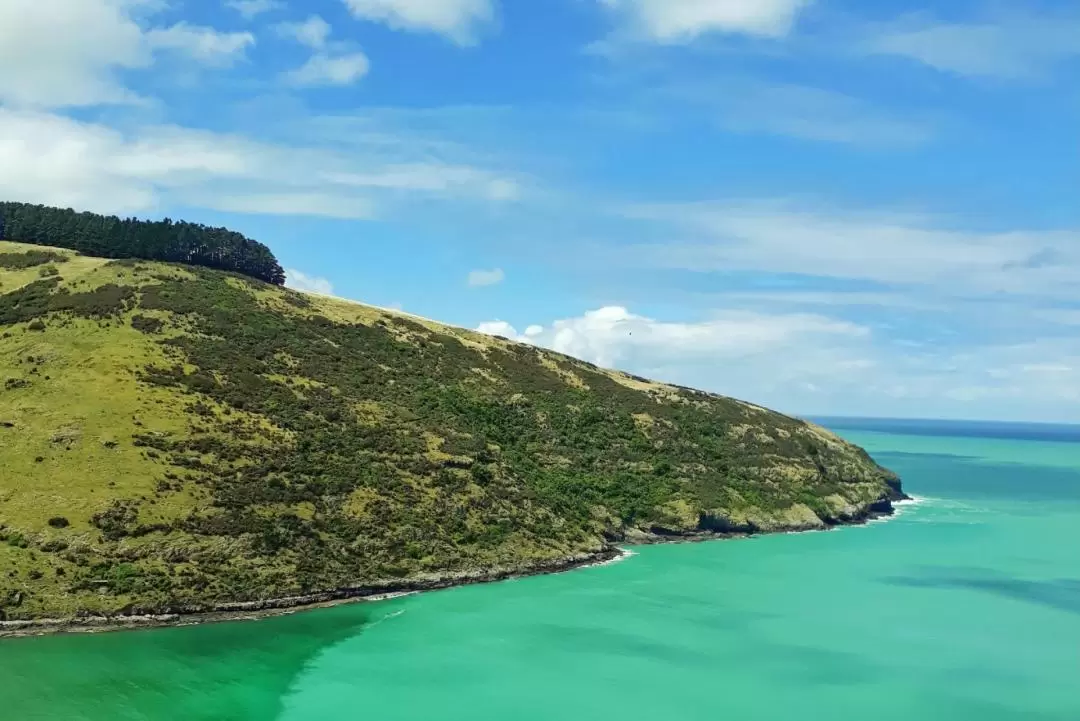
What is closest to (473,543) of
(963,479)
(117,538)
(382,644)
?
(382,644)

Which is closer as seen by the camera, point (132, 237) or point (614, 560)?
point (614, 560)

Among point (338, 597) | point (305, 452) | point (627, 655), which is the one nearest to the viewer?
point (627, 655)

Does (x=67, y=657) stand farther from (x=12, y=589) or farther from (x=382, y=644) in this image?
(x=382, y=644)

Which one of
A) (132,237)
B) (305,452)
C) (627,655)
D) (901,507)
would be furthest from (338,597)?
(901,507)

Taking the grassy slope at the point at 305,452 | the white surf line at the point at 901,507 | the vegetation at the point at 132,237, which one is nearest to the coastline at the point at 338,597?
the grassy slope at the point at 305,452

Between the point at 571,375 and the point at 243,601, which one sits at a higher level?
the point at 571,375

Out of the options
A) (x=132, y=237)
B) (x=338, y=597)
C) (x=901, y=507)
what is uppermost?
(x=132, y=237)

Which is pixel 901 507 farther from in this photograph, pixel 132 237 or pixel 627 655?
pixel 132 237

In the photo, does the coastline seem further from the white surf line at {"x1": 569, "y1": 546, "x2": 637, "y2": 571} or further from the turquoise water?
the turquoise water
